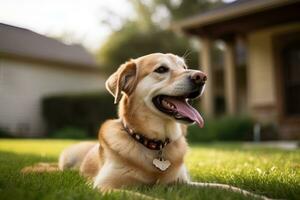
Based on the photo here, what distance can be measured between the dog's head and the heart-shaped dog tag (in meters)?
0.33

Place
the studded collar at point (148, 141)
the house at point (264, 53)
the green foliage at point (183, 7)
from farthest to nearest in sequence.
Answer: the green foliage at point (183, 7) → the house at point (264, 53) → the studded collar at point (148, 141)

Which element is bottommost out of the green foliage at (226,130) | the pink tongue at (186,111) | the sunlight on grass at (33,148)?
the green foliage at (226,130)

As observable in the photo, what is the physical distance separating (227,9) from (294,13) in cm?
160

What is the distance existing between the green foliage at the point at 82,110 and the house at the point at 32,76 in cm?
57

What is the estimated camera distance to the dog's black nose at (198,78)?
323 centimetres

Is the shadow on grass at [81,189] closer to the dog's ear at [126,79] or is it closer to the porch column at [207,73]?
the dog's ear at [126,79]

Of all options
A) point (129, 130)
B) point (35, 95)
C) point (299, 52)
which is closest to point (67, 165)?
point (129, 130)

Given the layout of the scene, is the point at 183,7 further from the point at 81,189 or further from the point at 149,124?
the point at 81,189

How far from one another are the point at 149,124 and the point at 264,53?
9.26 m

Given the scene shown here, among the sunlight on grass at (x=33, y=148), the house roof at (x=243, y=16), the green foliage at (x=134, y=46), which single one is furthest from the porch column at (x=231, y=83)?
the green foliage at (x=134, y=46)

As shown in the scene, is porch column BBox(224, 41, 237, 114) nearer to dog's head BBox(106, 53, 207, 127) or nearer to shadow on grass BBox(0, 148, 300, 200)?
dog's head BBox(106, 53, 207, 127)

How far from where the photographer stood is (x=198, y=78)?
128 inches

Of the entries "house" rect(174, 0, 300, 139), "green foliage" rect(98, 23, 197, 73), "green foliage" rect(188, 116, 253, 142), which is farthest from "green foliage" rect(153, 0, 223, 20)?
"green foliage" rect(188, 116, 253, 142)

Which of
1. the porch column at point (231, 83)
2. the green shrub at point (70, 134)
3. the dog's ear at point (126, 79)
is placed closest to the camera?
the dog's ear at point (126, 79)
